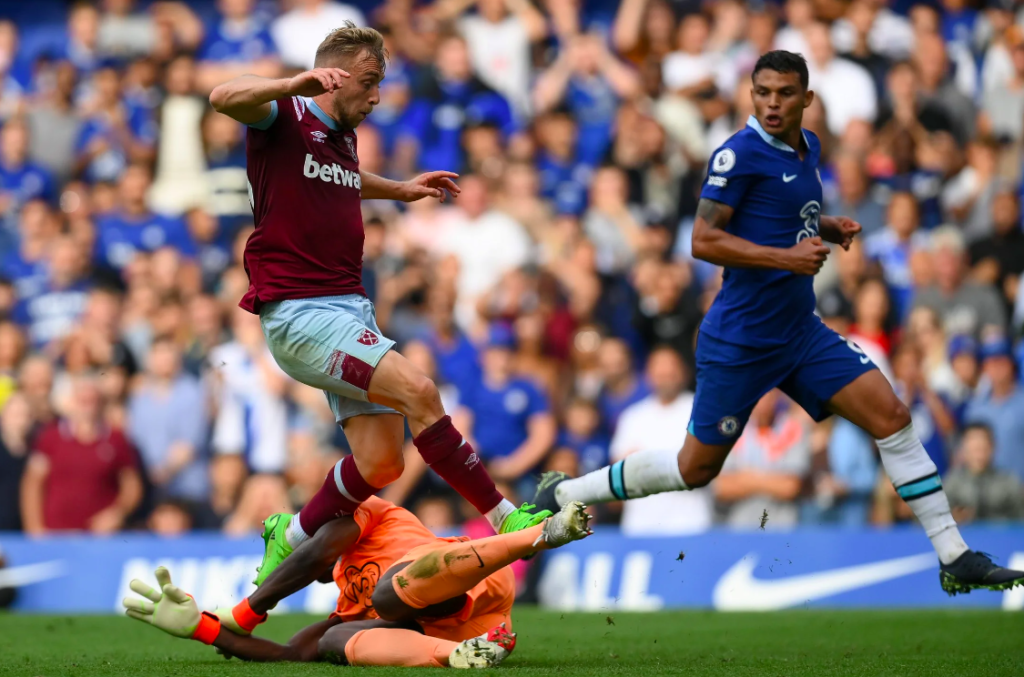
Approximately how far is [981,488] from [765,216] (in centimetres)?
490

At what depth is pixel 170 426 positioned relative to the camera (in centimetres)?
1245

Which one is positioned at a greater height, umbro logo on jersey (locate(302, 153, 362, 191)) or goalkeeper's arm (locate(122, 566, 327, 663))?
umbro logo on jersey (locate(302, 153, 362, 191))

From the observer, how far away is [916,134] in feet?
44.1

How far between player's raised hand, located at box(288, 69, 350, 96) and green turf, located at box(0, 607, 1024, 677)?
2552 mm

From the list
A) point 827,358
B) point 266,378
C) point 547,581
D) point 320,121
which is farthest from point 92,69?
point 827,358

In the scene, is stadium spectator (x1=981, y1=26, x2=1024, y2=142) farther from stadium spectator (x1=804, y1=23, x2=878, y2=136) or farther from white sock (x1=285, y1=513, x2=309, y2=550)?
white sock (x1=285, y1=513, x2=309, y2=550)

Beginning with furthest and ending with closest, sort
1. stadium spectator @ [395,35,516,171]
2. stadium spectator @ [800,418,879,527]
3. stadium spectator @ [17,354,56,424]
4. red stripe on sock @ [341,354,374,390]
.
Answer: stadium spectator @ [395,35,516,171] → stadium spectator @ [17,354,56,424] → stadium spectator @ [800,418,879,527] → red stripe on sock @ [341,354,374,390]

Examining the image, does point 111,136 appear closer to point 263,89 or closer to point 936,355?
point 936,355

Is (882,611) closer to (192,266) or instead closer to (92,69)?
(192,266)

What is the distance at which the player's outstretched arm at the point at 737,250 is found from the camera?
675cm

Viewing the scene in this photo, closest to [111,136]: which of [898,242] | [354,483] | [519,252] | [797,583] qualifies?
[519,252]

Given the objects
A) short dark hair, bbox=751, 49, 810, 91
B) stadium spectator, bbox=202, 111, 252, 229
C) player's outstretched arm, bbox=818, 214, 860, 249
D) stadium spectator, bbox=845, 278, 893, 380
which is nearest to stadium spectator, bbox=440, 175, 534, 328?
stadium spectator, bbox=202, 111, 252, 229

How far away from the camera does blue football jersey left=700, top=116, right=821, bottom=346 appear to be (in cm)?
703

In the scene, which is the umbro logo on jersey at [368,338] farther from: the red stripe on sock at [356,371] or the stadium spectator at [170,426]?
the stadium spectator at [170,426]
